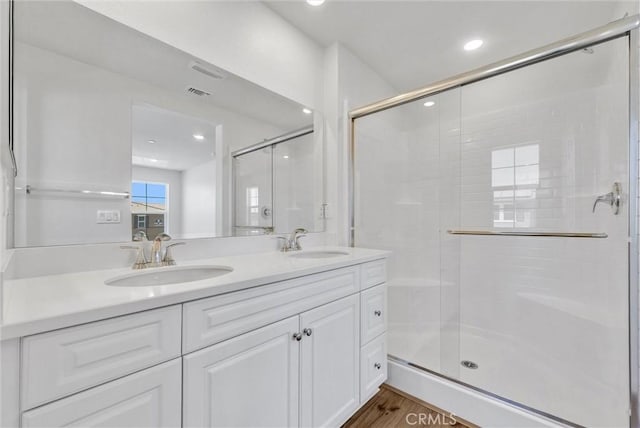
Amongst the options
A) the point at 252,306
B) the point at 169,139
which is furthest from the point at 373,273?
the point at 169,139

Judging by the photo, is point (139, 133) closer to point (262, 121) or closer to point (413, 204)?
point (262, 121)

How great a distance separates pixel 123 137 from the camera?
1083 mm

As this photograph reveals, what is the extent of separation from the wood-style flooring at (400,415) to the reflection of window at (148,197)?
1.42 meters

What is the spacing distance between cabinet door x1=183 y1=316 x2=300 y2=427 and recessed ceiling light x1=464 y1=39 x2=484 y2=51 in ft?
7.59

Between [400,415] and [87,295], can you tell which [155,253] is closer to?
[87,295]

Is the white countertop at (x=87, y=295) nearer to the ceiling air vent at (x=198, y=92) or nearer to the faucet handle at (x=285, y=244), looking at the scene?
the faucet handle at (x=285, y=244)

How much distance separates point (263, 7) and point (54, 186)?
58.7 inches

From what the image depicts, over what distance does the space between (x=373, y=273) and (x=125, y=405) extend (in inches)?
44.7

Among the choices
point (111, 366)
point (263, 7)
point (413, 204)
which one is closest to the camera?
point (111, 366)

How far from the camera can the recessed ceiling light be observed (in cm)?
198

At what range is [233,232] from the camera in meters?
1.46

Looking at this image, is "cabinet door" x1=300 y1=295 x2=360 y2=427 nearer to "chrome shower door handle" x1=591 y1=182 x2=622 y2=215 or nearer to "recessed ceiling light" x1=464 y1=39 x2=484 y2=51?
"chrome shower door handle" x1=591 y1=182 x2=622 y2=215

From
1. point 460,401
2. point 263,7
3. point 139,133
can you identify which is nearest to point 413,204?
point 460,401

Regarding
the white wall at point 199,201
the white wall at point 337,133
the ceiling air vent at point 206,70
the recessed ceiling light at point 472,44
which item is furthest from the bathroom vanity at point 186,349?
the recessed ceiling light at point 472,44
